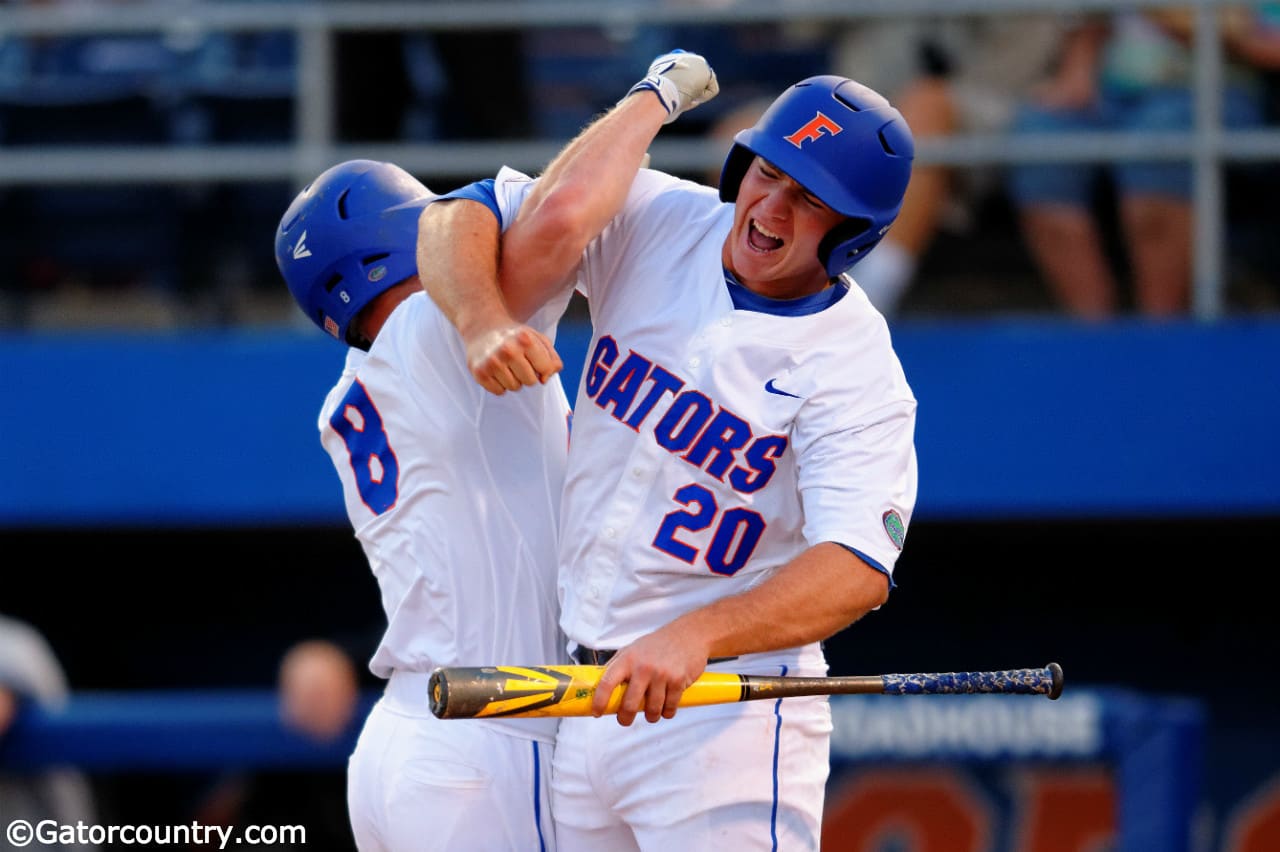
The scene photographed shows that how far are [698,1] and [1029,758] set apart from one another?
8.54 feet

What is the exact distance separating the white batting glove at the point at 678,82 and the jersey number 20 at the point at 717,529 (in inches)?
22.5

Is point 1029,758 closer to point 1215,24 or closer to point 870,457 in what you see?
point 1215,24

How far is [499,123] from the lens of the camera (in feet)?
19.7

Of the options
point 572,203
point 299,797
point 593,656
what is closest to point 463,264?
point 572,203

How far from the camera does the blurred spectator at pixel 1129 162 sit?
5395 mm

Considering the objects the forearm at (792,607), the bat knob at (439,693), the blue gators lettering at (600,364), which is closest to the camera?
the bat knob at (439,693)

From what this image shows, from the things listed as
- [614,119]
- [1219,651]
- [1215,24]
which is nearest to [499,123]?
[1215,24]

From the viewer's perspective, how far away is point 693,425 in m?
2.47

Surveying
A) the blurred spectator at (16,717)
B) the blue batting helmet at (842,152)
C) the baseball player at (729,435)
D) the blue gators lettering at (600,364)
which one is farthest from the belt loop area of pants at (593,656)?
the blurred spectator at (16,717)

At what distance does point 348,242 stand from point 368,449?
340 millimetres

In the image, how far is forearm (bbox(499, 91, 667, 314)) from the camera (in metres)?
2.40

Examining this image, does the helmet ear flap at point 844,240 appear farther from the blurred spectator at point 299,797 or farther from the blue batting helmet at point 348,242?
the blurred spectator at point 299,797

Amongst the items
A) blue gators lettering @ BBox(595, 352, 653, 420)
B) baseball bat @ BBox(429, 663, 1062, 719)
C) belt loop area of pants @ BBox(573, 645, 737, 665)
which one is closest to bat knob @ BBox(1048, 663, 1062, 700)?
baseball bat @ BBox(429, 663, 1062, 719)

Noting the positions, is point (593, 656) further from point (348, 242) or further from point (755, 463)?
point (348, 242)
